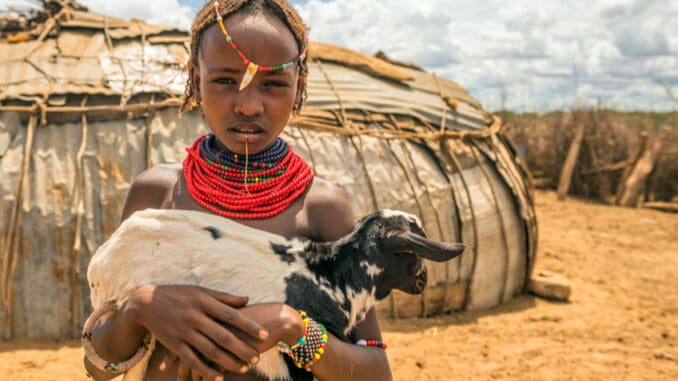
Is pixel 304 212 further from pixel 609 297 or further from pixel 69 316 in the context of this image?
pixel 609 297

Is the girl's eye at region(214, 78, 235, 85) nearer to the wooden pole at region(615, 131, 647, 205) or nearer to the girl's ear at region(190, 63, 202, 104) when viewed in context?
the girl's ear at region(190, 63, 202, 104)

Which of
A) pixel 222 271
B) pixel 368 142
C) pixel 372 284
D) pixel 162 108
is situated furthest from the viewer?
pixel 368 142

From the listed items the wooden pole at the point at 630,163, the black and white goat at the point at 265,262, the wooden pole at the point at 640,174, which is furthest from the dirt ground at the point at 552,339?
the wooden pole at the point at 630,163

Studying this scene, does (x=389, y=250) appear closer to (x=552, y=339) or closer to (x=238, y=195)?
(x=238, y=195)

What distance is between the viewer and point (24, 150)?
405cm

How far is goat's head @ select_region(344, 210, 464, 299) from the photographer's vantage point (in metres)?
1.39

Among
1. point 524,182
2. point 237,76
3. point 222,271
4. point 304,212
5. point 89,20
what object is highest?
point 89,20

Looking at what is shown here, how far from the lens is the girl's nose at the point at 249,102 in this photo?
1329 millimetres

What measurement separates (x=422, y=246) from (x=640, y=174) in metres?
11.0

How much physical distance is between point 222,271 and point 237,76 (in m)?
0.44

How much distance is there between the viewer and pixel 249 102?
4.36 ft

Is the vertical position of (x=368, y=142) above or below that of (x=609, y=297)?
above

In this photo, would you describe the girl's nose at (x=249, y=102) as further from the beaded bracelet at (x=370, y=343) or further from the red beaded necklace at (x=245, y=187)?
the beaded bracelet at (x=370, y=343)

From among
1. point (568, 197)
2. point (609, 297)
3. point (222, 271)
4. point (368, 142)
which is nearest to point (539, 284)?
point (609, 297)
